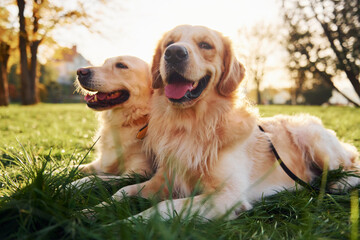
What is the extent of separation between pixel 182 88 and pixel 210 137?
48 cm

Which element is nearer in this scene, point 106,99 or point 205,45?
point 205,45

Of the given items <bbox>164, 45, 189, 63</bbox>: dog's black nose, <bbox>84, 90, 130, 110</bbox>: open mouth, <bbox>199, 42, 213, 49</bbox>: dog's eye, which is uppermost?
<bbox>199, 42, 213, 49</bbox>: dog's eye

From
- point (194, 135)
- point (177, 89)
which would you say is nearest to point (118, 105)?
point (177, 89)

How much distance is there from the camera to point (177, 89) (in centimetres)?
228

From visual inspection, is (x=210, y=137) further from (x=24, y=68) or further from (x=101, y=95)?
(x=24, y=68)

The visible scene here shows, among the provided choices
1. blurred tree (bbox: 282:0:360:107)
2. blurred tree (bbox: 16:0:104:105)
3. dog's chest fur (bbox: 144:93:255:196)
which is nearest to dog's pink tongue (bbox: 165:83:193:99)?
dog's chest fur (bbox: 144:93:255:196)

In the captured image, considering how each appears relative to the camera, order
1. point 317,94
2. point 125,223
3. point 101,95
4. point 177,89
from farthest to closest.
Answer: point 317,94, point 101,95, point 177,89, point 125,223

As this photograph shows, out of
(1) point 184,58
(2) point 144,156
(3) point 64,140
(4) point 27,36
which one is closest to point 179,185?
(2) point 144,156

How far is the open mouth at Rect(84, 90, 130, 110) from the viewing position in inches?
119

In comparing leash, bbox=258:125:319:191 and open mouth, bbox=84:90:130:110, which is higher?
open mouth, bbox=84:90:130:110

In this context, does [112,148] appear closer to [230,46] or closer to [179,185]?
[179,185]

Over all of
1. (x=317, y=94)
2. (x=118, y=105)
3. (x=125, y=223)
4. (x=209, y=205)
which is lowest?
(x=317, y=94)

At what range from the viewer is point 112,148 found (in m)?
2.88

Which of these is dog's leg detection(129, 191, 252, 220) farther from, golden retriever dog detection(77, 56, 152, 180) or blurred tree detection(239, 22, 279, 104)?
blurred tree detection(239, 22, 279, 104)
